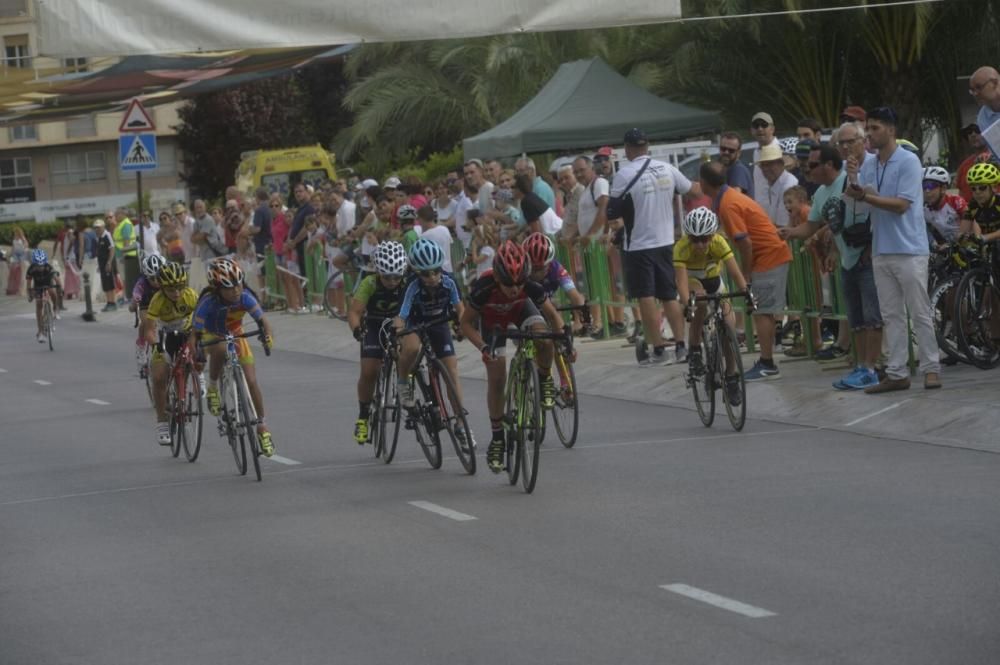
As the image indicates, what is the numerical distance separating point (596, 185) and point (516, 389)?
8752mm

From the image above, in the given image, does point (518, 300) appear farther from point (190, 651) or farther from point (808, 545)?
point (190, 651)

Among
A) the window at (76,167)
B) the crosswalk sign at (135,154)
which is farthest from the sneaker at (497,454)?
the window at (76,167)

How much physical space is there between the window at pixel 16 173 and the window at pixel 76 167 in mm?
1290

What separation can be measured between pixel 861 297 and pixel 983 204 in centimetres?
120

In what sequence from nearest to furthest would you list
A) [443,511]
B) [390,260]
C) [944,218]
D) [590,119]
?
[443,511] < [390,260] < [944,218] < [590,119]

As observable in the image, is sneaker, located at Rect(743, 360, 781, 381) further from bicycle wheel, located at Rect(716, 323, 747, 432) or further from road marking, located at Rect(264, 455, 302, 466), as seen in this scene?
road marking, located at Rect(264, 455, 302, 466)

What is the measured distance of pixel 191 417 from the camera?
14930 millimetres

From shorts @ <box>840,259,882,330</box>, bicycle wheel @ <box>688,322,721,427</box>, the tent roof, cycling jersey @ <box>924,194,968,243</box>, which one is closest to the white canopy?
bicycle wheel @ <box>688,322,721,427</box>

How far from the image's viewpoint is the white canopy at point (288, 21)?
12.0 meters

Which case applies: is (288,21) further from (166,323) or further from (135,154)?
(135,154)

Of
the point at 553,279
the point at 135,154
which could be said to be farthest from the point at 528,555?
the point at 135,154

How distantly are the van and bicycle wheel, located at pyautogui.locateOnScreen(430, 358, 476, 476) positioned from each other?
3435cm

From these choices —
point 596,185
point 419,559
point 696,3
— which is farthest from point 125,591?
point 696,3

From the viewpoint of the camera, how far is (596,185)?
20188 mm
